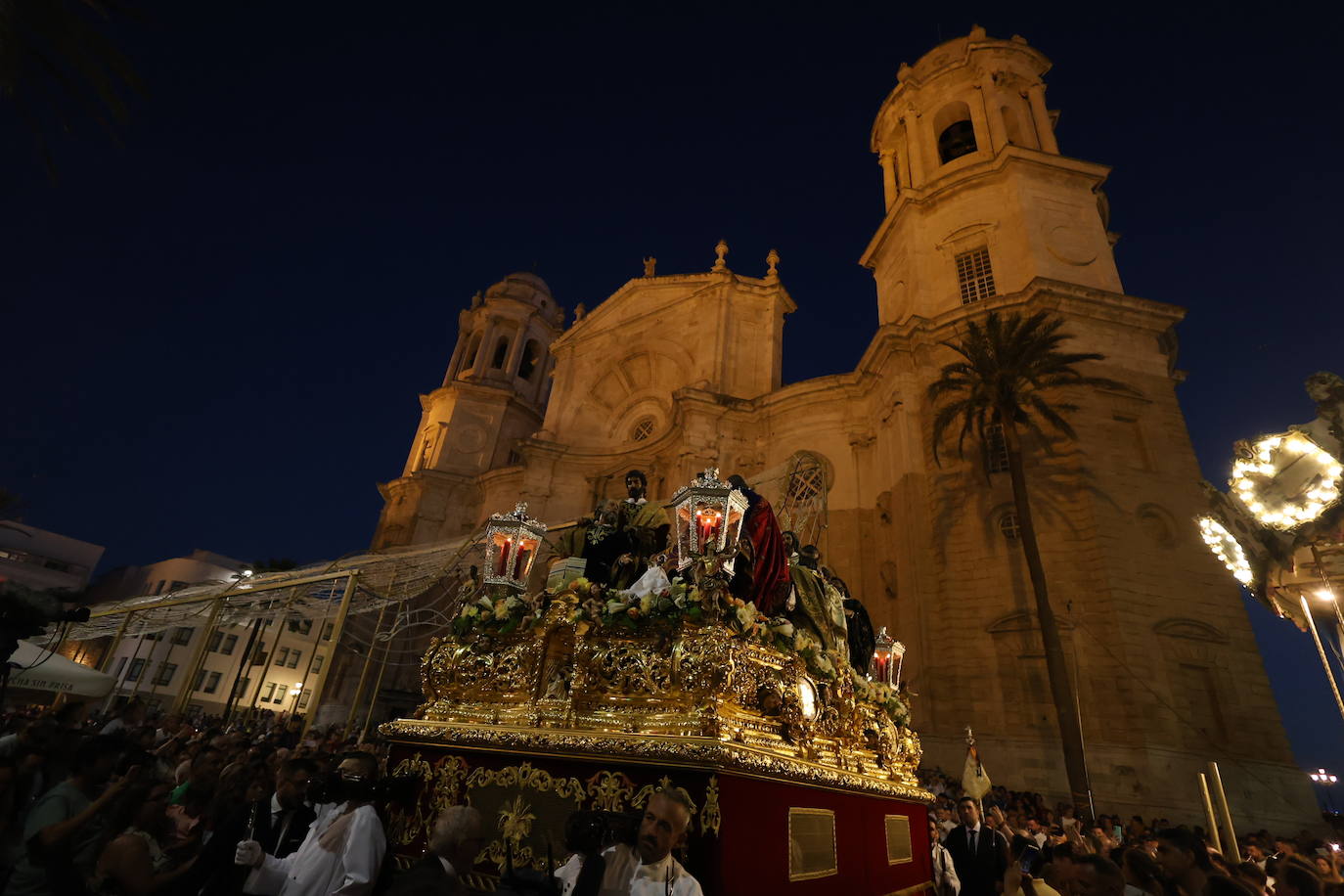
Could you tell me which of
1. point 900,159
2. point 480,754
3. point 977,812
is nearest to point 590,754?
point 480,754

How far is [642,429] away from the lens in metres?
32.3

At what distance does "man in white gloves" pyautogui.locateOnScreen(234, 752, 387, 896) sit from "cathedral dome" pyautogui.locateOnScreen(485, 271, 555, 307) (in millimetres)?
42145

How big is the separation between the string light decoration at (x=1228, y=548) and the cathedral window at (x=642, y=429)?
25.7 metres

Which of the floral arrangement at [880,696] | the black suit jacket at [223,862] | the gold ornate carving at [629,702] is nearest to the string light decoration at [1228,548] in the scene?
the floral arrangement at [880,696]

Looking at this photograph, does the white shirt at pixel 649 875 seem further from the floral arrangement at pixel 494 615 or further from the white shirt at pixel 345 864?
the floral arrangement at pixel 494 615

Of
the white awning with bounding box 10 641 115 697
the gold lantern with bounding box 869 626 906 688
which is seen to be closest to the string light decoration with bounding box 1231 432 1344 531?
the gold lantern with bounding box 869 626 906 688

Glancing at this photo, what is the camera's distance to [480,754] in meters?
4.52

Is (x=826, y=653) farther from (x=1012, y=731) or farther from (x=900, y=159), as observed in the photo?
(x=900, y=159)

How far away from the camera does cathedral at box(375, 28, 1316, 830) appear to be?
14.8 metres

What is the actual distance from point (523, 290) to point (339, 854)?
143 feet

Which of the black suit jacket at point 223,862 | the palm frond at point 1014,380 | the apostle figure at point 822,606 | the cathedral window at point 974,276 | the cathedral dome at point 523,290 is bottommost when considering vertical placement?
the black suit jacket at point 223,862

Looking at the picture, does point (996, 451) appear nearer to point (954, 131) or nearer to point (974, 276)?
point (974, 276)

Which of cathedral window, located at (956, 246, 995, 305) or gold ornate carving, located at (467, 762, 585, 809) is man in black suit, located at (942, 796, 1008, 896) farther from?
cathedral window, located at (956, 246, 995, 305)

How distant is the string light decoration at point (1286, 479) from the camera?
4.62 meters
